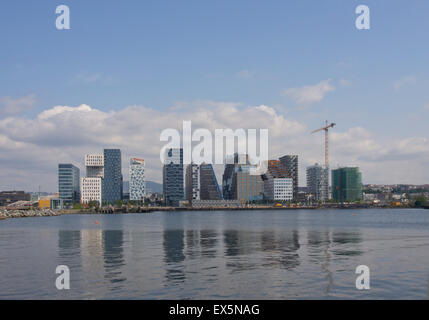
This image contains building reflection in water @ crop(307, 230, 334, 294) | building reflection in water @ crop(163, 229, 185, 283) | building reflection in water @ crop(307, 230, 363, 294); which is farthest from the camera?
building reflection in water @ crop(307, 230, 363, 294)

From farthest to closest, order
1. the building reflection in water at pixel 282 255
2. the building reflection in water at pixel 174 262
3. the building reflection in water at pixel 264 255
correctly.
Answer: the building reflection in water at pixel 282 255, the building reflection in water at pixel 264 255, the building reflection in water at pixel 174 262

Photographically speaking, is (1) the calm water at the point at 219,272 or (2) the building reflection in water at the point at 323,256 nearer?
(1) the calm water at the point at 219,272

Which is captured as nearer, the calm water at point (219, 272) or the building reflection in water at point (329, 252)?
the calm water at point (219, 272)

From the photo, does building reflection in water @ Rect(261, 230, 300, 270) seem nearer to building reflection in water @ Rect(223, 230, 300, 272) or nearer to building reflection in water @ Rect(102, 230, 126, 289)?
building reflection in water @ Rect(223, 230, 300, 272)

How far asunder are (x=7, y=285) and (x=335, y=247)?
39.2 meters

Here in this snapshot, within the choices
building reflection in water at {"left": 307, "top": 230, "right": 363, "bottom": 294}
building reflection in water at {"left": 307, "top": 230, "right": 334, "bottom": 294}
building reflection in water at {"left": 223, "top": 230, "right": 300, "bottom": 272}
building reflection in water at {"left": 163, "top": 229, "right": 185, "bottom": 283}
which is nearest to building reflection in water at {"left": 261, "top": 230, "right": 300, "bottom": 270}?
building reflection in water at {"left": 223, "top": 230, "right": 300, "bottom": 272}

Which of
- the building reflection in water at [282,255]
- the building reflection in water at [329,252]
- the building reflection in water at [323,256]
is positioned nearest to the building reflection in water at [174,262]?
the building reflection in water at [282,255]

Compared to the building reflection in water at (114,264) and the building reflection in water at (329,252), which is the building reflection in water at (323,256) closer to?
the building reflection in water at (329,252)

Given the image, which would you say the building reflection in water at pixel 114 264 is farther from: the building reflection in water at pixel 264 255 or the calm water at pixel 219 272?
the building reflection in water at pixel 264 255

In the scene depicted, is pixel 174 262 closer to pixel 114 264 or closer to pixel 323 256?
pixel 114 264

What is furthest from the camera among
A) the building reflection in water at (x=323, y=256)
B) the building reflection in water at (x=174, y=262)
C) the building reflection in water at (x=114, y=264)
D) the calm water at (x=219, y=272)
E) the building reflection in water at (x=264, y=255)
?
the building reflection in water at (x=264, y=255)

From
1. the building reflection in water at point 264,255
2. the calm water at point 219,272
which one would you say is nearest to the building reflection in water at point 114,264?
the calm water at point 219,272

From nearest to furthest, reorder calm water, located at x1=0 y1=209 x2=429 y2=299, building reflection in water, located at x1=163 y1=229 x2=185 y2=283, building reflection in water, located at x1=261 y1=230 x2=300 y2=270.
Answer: calm water, located at x1=0 y1=209 x2=429 y2=299, building reflection in water, located at x1=163 y1=229 x2=185 y2=283, building reflection in water, located at x1=261 y1=230 x2=300 y2=270
